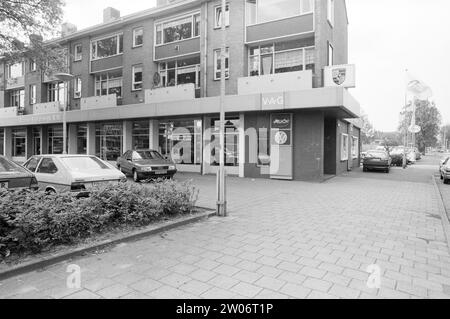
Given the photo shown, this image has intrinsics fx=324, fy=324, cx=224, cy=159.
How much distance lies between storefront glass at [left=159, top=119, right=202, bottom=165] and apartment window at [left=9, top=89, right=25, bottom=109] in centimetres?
1777

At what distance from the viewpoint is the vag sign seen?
14770 mm

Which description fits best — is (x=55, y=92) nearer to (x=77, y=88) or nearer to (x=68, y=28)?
(x=77, y=88)

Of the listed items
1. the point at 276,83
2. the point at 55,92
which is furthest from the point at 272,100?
the point at 55,92

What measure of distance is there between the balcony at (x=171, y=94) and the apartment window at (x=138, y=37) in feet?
13.0

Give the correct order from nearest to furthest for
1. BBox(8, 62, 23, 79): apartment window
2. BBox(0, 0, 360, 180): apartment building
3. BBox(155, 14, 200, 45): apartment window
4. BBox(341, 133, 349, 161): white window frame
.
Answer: BBox(0, 0, 360, 180): apartment building
BBox(155, 14, 200, 45): apartment window
BBox(341, 133, 349, 161): white window frame
BBox(8, 62, 23, 79): apartment window

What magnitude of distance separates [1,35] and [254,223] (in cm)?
1615

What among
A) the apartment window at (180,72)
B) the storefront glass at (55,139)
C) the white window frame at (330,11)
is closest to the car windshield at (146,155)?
the apartment window at (180,72)

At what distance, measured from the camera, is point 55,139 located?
2698 cm

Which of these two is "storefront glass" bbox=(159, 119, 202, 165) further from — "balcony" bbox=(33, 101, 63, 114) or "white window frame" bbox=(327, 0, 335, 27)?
"balcony" bbox=(33, 101, 63, 114)

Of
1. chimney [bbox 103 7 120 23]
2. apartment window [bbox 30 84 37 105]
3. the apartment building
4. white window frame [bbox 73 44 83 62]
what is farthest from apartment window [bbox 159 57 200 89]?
apartment window [bbox 30 84 37 105]

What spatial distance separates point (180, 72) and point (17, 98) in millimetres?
20319

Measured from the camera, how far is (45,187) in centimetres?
808

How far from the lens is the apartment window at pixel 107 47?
2319 centimetres
